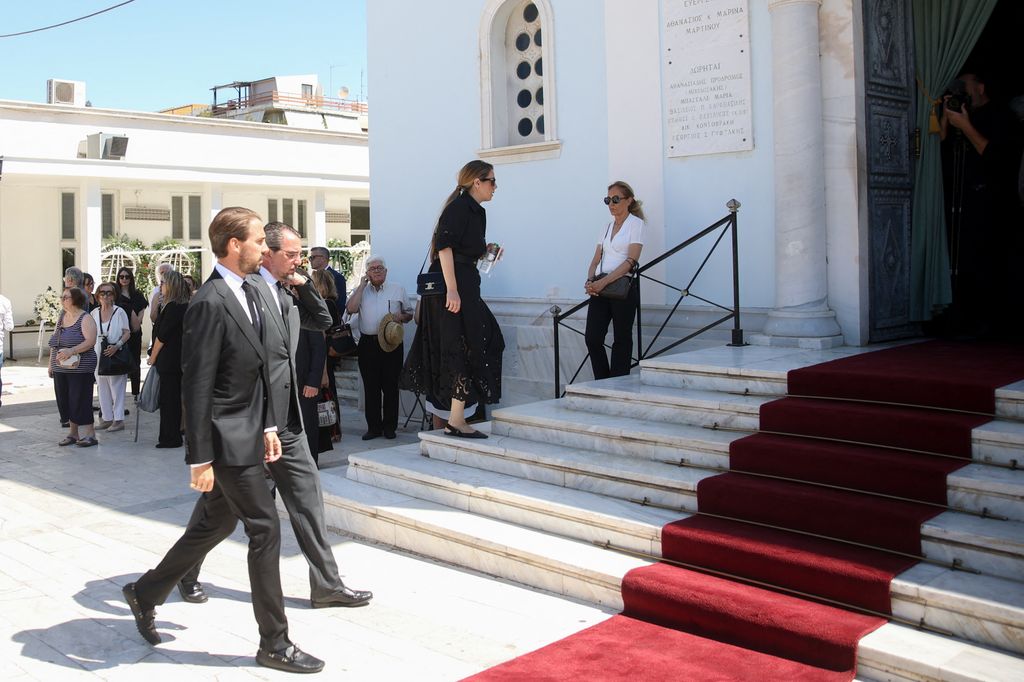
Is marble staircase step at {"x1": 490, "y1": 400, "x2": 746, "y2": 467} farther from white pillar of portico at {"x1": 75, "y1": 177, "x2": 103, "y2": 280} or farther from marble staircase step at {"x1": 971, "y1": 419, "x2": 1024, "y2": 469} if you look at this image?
white pillar of portico at {"x1": 75, "y1": 177, "x2": 103, "y2": 280}

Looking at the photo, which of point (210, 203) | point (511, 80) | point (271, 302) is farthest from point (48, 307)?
point (271, 302)

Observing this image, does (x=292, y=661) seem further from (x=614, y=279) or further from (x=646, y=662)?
(x=614, y=279)

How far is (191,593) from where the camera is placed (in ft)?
17.8

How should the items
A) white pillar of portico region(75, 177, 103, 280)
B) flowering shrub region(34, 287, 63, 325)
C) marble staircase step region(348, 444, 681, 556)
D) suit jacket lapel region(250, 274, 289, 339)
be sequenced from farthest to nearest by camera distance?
white pillar of portico region(75, 177, 103, 280) → flowering shrub region(34, 287, 63, 325) → marble staircase step region(348, 444, 681, 556) → suit jacket lapel region(250, 274, 289, 339)

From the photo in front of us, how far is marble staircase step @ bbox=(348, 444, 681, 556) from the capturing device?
5527 mm

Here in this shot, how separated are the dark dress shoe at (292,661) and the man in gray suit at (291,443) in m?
0.78

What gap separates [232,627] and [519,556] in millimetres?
1570

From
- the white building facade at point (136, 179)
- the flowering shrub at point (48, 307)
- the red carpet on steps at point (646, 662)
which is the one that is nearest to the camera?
the red carpet on steps at point (646, 662)

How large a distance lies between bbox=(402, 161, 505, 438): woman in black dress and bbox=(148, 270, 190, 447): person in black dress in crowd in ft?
11.0

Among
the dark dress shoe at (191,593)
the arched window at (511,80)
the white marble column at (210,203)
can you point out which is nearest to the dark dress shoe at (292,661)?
the dark dress shoe at (191,593)

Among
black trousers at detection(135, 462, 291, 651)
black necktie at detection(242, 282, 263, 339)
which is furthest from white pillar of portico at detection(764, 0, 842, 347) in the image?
black trousers at detection(135, 462, 291, 651)

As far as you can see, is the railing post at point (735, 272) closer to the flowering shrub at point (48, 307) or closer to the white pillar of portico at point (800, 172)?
the white pillar of portico at point (800, 172)

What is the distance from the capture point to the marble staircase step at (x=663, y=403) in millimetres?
6312

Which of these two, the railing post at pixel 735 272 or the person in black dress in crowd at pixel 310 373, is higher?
the railing post at pixel 735 272
